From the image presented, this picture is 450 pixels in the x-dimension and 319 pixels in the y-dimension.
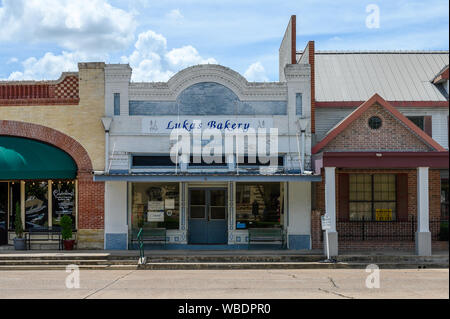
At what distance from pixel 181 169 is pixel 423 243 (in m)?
8.70

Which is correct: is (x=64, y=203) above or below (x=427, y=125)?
below

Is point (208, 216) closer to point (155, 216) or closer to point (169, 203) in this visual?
point (169, 203)

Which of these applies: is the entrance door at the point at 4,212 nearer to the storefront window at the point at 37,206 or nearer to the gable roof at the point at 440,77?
the storefront window at the point at 37,206

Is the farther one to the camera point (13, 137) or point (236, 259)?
point (13, 137)

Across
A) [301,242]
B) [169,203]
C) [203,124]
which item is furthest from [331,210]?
→ [169,203]

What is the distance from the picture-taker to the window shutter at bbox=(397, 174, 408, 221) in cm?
2184

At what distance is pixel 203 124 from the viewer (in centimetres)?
2136

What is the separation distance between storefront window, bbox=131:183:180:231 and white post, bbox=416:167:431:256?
8.53 metres

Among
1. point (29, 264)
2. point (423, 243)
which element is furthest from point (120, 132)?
point (423, 243)

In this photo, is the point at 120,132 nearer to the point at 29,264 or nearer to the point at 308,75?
the point at 29,264

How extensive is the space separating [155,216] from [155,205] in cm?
41

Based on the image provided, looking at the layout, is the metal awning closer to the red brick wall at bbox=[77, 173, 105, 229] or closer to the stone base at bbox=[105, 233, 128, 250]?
the red brick wall at bbox=[77, 173, 105, 229]

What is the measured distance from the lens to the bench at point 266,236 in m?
21.5

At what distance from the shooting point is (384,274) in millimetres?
16672
